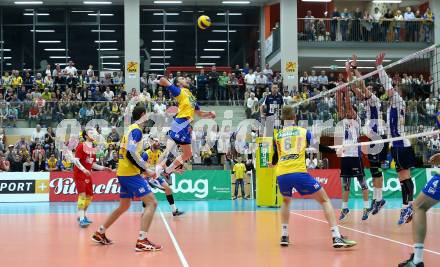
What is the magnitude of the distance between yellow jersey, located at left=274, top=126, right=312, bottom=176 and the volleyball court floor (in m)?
1.20

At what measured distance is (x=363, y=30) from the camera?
32.5 metres

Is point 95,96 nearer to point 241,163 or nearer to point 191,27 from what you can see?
point 241,163

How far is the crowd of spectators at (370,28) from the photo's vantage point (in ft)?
107

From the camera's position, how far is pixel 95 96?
88.9 feet

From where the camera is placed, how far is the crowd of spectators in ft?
107

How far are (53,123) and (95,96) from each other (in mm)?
2708

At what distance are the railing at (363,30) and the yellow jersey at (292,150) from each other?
24.3 m

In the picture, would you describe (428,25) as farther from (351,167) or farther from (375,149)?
(351,167)

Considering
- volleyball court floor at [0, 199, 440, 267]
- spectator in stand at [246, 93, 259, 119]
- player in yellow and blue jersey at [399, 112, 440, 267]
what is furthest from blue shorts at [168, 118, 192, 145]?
spectator in stand at [246, 93, 259, 119]

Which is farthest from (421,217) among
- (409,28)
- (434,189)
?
(409,28)

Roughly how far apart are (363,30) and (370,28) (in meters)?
0.43

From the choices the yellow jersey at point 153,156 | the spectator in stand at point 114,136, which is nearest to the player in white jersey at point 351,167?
the yellow jersey at point 153,156

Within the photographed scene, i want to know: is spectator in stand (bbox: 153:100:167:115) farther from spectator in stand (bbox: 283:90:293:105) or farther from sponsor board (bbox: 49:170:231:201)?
spectator in stand (bbox: 283:90:293:105)

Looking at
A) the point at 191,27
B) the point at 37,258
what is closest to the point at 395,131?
the point at 37,258
